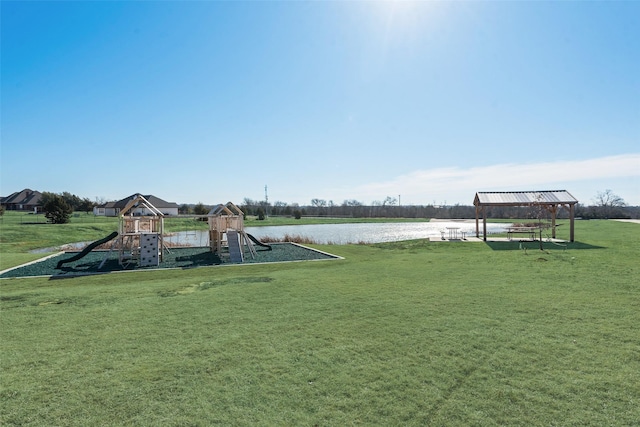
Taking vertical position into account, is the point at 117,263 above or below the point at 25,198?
below

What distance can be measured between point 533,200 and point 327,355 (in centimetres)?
1939

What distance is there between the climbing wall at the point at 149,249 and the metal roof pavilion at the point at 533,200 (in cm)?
1579

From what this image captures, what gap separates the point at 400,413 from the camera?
2.87 metres

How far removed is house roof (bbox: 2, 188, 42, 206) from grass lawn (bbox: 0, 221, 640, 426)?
76.0m

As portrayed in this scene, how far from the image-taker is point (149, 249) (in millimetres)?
12734

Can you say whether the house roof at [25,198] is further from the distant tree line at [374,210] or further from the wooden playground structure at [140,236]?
the wooden playground structure at [140,236]

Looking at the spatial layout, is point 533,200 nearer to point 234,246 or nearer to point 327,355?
point 234,246

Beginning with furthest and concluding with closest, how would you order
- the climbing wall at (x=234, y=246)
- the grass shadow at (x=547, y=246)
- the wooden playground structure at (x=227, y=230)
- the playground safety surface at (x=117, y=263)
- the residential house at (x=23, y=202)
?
the residential house at (x=23, y=202) → the grass shadow at (x=547, y=246) → the wooden playground structure at (x=227, y=230) → the climbing wall at (x=234, y=246) → the playground safety surface at (x=117, y=263)

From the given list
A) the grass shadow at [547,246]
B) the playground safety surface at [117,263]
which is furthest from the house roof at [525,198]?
the playground safety surface at [117,263]

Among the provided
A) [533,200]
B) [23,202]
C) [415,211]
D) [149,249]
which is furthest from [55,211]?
[415,211]

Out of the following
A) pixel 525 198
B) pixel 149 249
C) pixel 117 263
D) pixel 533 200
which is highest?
pixel 525 198

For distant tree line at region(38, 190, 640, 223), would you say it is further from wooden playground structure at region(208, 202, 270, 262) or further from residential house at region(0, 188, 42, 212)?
→ wooden playground structure at region(208, 202, 270, 262)

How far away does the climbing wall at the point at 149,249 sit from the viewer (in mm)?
12617

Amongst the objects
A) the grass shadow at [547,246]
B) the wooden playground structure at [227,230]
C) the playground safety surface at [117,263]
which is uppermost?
the wooden playground structure at [227,230]
